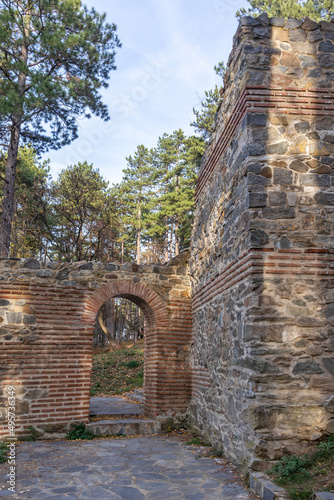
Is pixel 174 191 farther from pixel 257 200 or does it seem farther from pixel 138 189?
pixel 257 200

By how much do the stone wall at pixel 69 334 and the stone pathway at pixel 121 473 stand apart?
2.71 feet

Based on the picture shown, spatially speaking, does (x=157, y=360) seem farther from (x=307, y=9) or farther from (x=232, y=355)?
(x=307, y=9)

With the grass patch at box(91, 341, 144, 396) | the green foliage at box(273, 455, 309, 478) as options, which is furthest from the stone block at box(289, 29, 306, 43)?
the grass patch at box(91, 341, 144, 396)

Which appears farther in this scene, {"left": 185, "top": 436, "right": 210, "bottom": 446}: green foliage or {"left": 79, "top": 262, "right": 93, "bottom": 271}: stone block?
{"left": 79, "top": 262, "right": 93, "bottom": 271}: stone block

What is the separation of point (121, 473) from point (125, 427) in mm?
2615

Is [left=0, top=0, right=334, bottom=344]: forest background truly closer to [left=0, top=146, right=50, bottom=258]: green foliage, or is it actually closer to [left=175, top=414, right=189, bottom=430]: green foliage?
[left=0, top=146, right=50, bottom=258]: green foliage

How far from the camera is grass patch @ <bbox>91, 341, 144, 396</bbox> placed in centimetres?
1179

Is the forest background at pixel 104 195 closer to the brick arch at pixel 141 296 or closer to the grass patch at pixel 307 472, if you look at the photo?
the brick arch at pixel 141 296

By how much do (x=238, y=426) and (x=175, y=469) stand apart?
37.4 inches

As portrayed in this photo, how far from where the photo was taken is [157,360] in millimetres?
7695

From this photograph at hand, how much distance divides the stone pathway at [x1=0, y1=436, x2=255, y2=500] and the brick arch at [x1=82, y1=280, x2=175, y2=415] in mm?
1453

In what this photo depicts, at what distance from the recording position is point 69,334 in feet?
23.6

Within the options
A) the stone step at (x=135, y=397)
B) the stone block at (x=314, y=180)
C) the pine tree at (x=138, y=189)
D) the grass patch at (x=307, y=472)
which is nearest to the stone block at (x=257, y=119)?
the stone block at (x=314, y=180)

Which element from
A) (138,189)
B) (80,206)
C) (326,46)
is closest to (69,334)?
(326,46)
